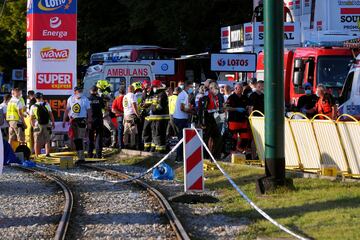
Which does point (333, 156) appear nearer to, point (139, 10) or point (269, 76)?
point (269, 76)

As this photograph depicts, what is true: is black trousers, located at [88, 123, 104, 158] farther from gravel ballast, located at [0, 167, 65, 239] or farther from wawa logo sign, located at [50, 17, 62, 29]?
wawa logo sign, located at [50, 17, 62, 29]

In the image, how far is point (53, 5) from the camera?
2989cm

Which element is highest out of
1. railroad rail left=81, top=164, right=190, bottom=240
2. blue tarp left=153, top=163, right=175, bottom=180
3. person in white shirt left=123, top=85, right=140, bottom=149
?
person in white shirt left=123, top=85, right=140, bottom=149

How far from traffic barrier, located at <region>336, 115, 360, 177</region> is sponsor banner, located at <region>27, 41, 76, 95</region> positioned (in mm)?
14335

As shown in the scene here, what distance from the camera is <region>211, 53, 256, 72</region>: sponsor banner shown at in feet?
88.6

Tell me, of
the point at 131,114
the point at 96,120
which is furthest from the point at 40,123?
the point at 131,114

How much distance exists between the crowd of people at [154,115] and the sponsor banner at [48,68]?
55.3 inches

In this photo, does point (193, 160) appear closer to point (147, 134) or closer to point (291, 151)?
point (291, 151)

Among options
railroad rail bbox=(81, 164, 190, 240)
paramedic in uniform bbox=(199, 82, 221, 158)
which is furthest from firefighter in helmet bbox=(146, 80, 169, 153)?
paramedic in uniform bbox=(199, 82, 221, 158)

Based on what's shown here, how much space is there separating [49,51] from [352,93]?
40.1 feet

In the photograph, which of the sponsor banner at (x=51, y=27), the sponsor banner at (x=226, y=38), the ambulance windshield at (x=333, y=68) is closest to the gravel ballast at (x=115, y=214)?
the ambulance windshield at (x=333, y=68)

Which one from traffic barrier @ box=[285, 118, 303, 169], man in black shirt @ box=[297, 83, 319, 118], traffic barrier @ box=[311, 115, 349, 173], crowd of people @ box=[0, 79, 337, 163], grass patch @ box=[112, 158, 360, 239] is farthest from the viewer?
crowd of people @ box=[0, 79, 337, 163]

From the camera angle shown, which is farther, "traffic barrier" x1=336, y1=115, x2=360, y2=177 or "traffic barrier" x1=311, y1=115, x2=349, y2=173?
"traffic barrier" x1=311, y1=115, x2=349, y2=173

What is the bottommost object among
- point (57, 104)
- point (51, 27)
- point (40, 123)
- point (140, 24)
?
point (40, 123)
